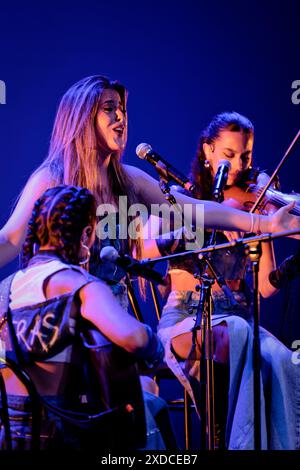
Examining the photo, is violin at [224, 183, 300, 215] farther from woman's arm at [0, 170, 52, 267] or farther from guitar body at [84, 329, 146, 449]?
guitar body at [84, 329, 146, 449]

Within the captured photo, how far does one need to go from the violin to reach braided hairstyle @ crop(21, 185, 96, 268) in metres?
1.24

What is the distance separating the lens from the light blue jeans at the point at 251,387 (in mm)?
2342

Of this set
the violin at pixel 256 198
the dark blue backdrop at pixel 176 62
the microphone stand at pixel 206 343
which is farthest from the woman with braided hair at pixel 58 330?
the dark blue backdrop at pixel 176 62

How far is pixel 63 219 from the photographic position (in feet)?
6.09

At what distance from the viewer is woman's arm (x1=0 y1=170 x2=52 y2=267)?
235 cm

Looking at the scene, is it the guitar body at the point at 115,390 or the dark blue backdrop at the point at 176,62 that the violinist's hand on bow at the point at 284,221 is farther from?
the dark blue backdrop at the point at 176,62

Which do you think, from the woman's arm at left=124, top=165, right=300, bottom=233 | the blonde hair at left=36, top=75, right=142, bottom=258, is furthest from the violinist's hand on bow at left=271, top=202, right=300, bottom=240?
the blonde hair at left=36, top=75, right=142, bottom=258

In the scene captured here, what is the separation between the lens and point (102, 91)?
2611 mm

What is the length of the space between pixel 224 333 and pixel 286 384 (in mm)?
291

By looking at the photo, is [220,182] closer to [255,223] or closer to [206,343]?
[255,223]

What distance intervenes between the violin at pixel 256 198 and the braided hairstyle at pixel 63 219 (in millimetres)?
1235

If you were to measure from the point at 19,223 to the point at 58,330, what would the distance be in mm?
769
